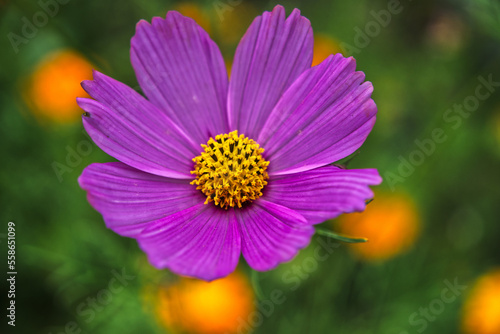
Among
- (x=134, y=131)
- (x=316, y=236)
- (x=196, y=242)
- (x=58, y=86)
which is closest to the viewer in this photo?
(x=196, y=242)

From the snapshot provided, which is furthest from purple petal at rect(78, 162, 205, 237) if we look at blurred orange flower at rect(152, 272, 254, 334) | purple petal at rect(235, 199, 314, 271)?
blurred orange flower at rect(152, 272, 254, 334)

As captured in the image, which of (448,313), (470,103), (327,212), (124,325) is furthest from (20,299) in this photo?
(470,103)

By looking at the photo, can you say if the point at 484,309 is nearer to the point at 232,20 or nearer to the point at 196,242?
the point at 196,242

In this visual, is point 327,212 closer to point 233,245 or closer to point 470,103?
point 233,245

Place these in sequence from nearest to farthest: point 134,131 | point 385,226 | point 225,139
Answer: point 134,131 → point 225,139 → point 385,226

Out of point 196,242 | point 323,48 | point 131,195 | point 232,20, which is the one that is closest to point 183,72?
point 131,195

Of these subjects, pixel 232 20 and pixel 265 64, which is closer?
pixel 265 64

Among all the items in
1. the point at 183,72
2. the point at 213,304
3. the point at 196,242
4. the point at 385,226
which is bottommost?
the point at 213,304

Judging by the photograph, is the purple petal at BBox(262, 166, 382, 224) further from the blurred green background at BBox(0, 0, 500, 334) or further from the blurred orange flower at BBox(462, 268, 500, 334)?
the blurred orange flower at BBox(462, 268, 500, 334)
